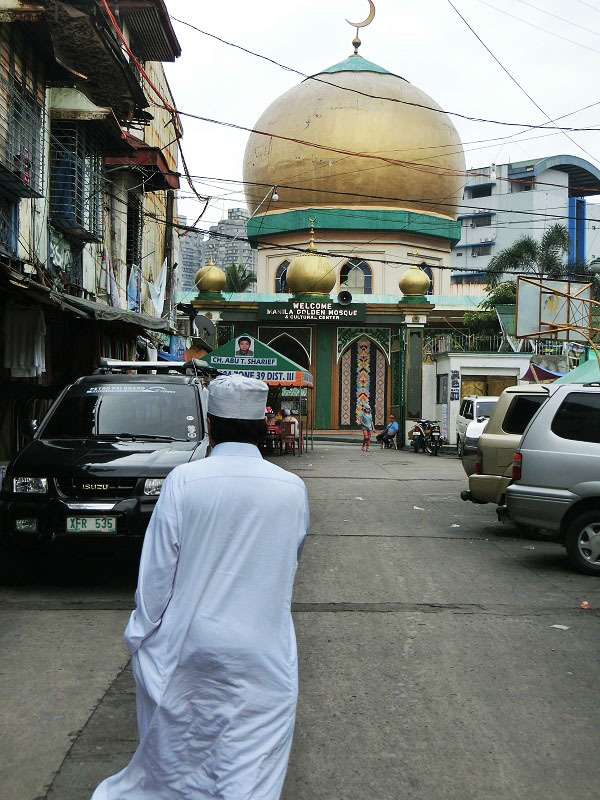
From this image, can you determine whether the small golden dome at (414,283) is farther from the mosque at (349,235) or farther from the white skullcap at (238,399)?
the white skullcap at (238,399)

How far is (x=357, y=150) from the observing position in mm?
40938

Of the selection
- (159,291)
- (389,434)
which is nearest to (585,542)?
(159,291)

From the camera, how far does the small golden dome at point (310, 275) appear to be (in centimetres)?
3894

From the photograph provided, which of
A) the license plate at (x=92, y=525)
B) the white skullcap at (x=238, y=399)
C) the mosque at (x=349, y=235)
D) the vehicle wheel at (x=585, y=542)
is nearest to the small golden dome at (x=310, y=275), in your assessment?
the mosque at (x=349, y=235)

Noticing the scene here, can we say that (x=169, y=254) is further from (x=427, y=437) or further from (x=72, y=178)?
(x=427, y=437)

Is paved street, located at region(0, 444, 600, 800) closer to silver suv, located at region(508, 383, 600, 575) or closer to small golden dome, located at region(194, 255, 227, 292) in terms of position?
silver suv, located at region(508, 383, 600, 575)

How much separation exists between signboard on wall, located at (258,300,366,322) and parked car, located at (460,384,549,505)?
25152 mm

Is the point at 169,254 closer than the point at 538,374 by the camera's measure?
Yes

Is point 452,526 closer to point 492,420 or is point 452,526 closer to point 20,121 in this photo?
point 492,420

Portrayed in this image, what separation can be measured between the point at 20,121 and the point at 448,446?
830 inches

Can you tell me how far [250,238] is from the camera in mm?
43406

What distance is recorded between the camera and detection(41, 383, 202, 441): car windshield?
905 centimetres

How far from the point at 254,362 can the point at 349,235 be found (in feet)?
61.8

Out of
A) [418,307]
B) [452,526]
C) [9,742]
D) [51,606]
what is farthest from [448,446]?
[9,742]
